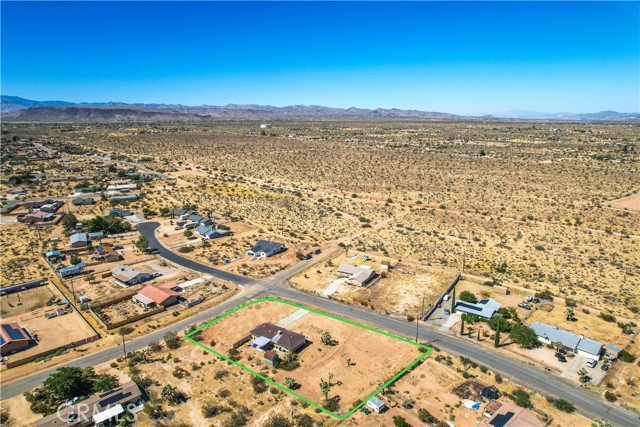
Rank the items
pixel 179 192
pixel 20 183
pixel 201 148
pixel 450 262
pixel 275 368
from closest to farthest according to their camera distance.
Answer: pixel 275 368 → pixel 450 262 → pixel 179 192 → pixel 20 183 → pixel 201 148

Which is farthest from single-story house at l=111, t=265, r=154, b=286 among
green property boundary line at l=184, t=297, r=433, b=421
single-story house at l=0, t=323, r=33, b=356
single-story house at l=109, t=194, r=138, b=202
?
single-story house at l=109, t=194, r=138, b=202

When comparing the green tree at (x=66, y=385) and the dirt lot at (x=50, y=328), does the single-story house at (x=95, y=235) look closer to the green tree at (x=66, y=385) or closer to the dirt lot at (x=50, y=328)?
the dirt lot at (x=50, y=328)

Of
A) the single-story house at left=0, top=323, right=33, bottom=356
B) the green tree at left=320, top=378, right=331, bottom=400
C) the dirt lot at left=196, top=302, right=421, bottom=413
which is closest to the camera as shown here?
the green tree at left=320, top=378, right=331, bottom=400

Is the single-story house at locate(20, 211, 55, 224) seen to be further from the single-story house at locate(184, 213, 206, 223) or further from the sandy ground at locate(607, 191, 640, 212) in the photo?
the sandy ground at locate(607, 191, 640, 212)

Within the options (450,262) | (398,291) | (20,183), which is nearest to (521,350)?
(398,291)

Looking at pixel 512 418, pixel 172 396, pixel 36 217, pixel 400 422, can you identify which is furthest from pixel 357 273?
pixel 36 217

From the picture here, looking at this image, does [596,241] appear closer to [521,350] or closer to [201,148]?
[521,350]

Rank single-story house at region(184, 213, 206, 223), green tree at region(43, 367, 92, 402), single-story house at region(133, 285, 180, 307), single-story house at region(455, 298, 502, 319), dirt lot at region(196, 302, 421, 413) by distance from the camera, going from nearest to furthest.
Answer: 1. green tree at region(43, 367, 92, 402)
2. dirt lot at region(196, 302, 421, 413)
3. single-story house at region(455, 298, 502, 319)
4. single-story house at region(133, 285, 180, 307)
5. single-story house at region(184, 213, 206, 223)

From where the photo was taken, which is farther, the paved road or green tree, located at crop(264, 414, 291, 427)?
the paved road
